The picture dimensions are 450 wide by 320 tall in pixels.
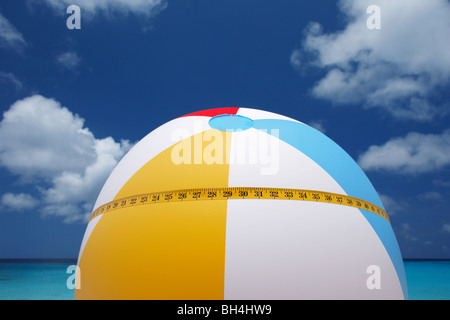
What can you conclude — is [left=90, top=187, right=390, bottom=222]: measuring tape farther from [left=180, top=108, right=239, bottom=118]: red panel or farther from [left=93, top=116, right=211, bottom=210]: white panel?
[left=180, top=108, right=239, bottom=118]: red panel

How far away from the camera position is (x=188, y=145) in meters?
3.12

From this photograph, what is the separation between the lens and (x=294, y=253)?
8.23 feet

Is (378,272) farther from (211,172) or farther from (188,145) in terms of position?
(188,145)

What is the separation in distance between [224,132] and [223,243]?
3.84 feet

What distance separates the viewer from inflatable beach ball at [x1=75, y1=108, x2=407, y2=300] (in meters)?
2.47

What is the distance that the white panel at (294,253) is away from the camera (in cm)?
244

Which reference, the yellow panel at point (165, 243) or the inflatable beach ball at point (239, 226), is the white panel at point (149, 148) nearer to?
the inflatable beach ball at point (239, 226)

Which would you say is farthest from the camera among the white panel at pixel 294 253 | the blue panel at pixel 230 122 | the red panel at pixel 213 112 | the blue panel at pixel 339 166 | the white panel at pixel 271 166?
the red panel at pixel 213 112

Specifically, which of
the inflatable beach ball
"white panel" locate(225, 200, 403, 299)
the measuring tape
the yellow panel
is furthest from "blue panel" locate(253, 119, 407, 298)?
the yellow panel

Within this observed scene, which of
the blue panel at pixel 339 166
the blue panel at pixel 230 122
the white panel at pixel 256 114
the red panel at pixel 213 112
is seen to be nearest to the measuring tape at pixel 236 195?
the blue panel at pixel 339 166

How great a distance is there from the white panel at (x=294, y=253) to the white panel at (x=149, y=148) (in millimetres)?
1082

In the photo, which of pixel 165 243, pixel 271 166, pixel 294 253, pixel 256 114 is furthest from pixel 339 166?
pixel 165 243
